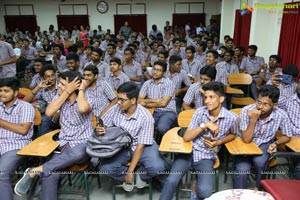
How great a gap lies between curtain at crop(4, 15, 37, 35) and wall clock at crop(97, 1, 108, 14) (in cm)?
350

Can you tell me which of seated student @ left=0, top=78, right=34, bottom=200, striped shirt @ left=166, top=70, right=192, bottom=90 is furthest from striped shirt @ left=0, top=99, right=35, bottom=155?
striped shirt @ left=166, top=70, right=192, bottom=90

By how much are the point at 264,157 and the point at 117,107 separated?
147 centimetres

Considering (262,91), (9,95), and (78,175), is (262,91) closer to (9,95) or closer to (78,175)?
(78,175)

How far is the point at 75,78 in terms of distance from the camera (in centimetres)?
263

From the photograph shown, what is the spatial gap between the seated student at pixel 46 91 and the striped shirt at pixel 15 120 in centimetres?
64

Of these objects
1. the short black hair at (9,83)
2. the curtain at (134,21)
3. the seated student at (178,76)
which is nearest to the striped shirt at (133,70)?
the seated student at (178,76)

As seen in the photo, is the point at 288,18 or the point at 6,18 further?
the point at 6,18

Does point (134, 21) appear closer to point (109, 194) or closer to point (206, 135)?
point (109, 194)

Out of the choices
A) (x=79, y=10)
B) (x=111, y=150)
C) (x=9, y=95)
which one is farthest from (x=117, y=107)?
(x=79, y=10)

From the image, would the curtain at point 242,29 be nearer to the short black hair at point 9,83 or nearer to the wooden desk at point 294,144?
the wooden desk at point 294,144

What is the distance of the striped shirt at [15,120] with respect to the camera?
255cm

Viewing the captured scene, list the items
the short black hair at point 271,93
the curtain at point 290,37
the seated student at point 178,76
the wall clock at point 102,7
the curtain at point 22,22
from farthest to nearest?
the curtain at point 22,22 → the wall clock at point 102,7 → the curtain at point 290,37 → the seated student at point 178,76 → the short black hair at point 271,93

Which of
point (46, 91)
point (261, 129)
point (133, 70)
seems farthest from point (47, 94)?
point (261, 129)

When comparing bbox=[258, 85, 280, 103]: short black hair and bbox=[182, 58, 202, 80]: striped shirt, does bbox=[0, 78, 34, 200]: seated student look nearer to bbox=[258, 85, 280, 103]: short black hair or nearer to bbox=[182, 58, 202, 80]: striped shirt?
bbox=[258, 85, 280, 103]: short black hair
